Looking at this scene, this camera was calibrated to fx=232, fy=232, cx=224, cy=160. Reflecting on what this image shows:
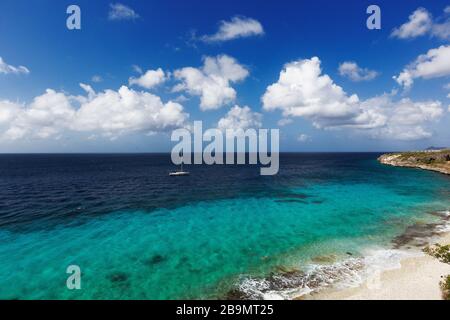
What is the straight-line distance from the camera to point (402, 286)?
17312mm

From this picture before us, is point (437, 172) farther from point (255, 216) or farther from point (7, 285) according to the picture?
point (7, 285)

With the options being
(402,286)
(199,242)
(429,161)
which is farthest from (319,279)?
(429,161)

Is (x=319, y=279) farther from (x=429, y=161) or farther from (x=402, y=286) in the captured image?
(x=429, y=161)

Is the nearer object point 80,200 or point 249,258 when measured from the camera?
point 249,258

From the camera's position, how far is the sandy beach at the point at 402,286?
16.2 m

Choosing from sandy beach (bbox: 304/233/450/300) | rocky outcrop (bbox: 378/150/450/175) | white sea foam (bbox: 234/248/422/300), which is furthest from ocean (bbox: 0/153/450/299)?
rocky outcrop (bbox: 378/150/450/175)

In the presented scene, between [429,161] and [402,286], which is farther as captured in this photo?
[429,161]

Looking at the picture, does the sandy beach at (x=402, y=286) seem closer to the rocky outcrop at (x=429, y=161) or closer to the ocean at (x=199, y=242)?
the ocean at (x=199, y=242)

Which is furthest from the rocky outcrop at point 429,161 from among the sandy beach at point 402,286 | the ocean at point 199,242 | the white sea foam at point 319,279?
the white sea foam at point 319,279

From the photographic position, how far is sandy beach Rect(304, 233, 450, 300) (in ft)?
53.0
